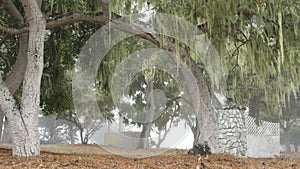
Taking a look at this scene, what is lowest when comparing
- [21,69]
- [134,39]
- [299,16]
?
[21,69]

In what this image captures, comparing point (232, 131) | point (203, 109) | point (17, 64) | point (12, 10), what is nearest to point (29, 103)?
point (17, 64)

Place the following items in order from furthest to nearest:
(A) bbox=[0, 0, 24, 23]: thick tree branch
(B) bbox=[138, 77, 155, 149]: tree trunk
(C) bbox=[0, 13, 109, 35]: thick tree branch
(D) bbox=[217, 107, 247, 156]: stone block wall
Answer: (B) bbox=[138, 77, 155, 149]: tree trunk
(D) bbox=[217, 107, 247, 156]: stone block wall
(A) bbox=[0, 0, 24, 23]: thick tree branch
(C) bbox=[0, 13, 109, 35]: thick tree branch

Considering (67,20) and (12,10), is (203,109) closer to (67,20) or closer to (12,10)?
(67,20)

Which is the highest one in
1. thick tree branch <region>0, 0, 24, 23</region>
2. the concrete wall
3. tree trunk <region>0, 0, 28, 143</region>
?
thick tree branch <region>0, 0, 24, 23</region>

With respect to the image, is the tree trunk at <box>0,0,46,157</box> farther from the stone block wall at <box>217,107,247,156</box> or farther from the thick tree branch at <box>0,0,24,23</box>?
the stone block wall at <box>217,107,247,156</box>

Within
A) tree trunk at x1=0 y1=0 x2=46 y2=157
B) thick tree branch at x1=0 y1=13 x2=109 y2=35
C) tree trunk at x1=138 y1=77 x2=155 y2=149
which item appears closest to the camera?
tree trunk at x1=0 y1=0 x2=46 y2=157

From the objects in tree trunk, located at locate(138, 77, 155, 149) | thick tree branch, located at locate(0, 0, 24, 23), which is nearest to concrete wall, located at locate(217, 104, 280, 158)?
thick tree branch, located at locate(0, 0, 24, 23)

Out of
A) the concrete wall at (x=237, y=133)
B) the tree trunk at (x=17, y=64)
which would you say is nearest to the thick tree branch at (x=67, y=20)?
the tree trunk at (x=17, y=64)

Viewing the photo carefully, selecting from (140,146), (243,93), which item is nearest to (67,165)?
(243,93)

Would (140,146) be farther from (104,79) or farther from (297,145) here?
(297,145)

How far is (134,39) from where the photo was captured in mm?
8219

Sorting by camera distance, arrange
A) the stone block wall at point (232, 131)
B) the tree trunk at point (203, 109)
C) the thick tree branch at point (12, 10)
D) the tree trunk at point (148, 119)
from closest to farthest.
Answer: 1. the thick tree branch at point (12, 10)
2. the tree trunk at point (203, 109)
3. the stone block wall at point (232, 131)
4. the tree trunk at point (148, 119)

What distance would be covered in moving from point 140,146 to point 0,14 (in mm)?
9380

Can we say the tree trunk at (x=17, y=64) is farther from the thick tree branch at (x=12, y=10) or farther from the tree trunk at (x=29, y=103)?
the tree trunk at (x=29, y=103)
